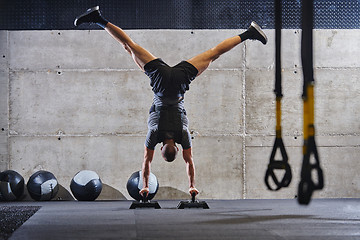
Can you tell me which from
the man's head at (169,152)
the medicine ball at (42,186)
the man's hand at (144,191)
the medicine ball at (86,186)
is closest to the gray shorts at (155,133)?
the man's head at (169,152)

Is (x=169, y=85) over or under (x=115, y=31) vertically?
under

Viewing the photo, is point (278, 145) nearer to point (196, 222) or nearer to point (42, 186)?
point (196, 222)

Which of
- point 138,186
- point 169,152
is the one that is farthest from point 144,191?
point 169,152

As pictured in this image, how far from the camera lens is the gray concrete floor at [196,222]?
105 inches

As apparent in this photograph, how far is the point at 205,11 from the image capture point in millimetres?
5430

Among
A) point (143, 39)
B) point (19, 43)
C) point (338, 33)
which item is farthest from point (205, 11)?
point (19, 43)

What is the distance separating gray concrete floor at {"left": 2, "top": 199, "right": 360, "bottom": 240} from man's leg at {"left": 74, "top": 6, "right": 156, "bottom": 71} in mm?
1821

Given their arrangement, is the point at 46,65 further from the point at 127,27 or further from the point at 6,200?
the point at 6,200

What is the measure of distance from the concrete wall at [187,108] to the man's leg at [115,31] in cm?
140

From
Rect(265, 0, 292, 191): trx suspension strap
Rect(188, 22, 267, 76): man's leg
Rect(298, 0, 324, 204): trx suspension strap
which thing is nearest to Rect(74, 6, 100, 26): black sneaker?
Rect(188, 22, 267, 76): man's leg

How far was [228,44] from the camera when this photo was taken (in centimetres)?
411

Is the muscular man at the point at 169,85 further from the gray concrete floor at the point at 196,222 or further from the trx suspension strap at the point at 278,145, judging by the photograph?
the trx suspension strap at the point at 278,145

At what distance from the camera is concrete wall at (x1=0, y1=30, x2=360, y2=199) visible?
538cm

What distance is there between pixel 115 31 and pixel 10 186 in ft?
8.62
